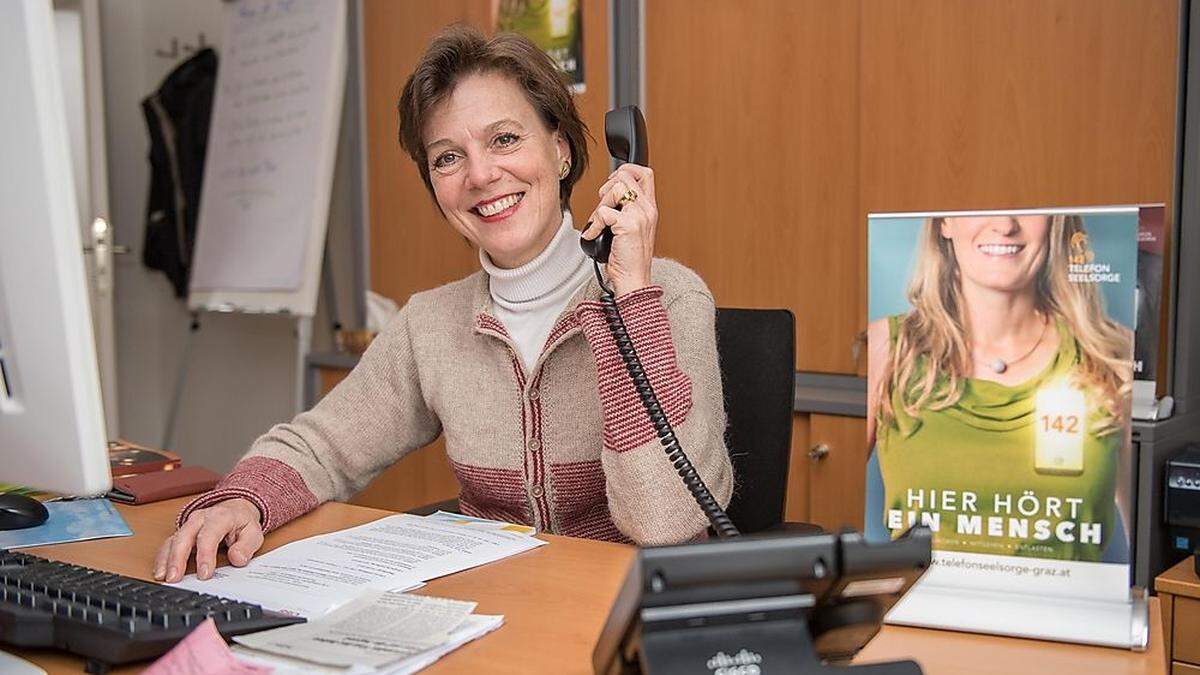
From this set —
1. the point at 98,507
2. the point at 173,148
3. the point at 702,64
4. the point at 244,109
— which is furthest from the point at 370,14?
the point at 98,507

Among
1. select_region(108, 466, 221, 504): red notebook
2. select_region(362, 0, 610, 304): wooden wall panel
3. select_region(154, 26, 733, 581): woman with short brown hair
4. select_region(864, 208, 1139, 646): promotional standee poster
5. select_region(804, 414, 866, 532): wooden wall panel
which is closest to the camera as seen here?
select_region(864, 208, 1139, 646): promotional standee poster

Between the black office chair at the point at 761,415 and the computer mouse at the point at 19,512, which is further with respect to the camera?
the black office chair at the point at 761,415

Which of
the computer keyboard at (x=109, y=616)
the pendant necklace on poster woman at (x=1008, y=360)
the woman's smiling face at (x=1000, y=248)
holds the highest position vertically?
the woman's smiling face at (x=1000, y=248)

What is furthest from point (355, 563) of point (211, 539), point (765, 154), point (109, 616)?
point (765, 154)

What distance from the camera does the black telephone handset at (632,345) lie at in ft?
4.02

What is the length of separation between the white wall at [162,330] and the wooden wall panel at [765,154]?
6.43 ft

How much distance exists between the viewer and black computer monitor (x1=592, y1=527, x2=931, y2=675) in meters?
0.66

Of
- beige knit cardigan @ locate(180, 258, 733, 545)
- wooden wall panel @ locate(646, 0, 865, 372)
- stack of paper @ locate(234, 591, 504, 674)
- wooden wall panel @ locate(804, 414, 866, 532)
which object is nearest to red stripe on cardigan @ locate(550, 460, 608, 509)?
beige knit cardigan @ locate(180, 258, 733, 545)

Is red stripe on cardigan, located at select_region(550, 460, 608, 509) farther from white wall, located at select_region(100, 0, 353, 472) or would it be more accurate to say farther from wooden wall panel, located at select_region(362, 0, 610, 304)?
white wall, located at select_region(100, 0, 353, 472)

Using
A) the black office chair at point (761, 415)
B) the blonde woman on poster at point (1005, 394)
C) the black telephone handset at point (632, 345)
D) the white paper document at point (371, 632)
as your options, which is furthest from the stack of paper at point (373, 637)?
the black office chair at point (761, 415)

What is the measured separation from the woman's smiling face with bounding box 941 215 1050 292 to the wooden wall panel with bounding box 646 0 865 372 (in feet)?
5.08

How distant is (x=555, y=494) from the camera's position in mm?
1525

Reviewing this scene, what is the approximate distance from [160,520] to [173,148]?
2947 mm

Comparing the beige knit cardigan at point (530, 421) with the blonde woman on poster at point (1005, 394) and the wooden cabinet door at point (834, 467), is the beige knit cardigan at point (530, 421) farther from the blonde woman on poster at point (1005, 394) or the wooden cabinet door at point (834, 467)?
the wooden cabinet door at point (834, 467)
